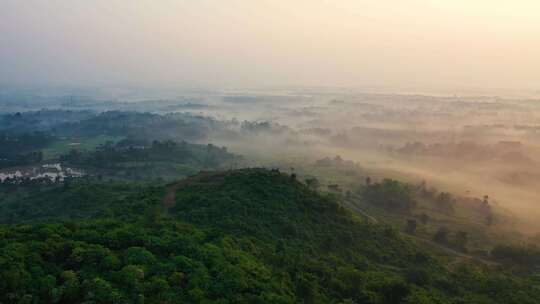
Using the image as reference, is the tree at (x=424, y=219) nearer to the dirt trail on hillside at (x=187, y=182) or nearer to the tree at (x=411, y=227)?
the tree at (x=411, y=227)

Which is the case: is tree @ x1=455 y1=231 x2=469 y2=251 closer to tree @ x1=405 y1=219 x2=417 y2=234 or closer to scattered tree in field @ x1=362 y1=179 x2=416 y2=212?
tree @ x1=405 y1=219 x2=417 y2=234

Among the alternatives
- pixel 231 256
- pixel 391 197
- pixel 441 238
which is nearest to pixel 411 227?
pixel 441 238

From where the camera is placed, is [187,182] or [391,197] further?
[391,197]

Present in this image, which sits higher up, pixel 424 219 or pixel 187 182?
pixel 187 182

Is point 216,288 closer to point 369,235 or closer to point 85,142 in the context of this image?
point 369,235

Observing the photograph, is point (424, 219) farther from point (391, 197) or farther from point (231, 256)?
point (231, 256)

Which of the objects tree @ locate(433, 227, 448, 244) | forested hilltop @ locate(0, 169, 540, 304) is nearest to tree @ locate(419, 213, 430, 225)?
tree @ locate(433, 227, 448, 244)

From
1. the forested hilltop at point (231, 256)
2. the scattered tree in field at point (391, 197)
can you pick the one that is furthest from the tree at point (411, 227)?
the scattered tree in field at point (391, 197)

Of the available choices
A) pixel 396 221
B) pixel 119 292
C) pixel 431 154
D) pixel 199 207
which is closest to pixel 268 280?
pixel 119 292

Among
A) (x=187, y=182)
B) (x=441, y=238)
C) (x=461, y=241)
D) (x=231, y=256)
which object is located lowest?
(x=461, y=241)
